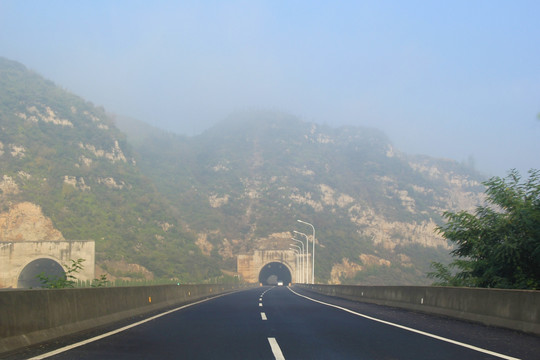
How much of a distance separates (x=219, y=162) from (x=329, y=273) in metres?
76.6

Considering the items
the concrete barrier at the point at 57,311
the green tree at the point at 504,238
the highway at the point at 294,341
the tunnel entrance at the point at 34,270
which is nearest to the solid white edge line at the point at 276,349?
the highway at the point at 294,341

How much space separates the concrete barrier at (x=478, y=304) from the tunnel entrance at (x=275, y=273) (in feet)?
393

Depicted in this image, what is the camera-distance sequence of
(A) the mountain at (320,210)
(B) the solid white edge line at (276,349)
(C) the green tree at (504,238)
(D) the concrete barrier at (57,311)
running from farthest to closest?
(A) the mountain at (320,210) → (C) the green tree at (504,238) → (D) the concrete barrier at (57,311) → (B) the solid white edge line at (276,349)

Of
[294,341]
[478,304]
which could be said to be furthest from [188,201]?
[294,341]

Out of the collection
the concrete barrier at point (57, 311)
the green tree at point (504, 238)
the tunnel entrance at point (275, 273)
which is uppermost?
the green tree at point (504, 238)

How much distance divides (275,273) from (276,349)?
151 meters

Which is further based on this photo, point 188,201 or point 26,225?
point 188,201

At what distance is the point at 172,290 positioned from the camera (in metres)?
24.9

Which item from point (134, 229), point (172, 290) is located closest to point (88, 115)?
point (134, 229)

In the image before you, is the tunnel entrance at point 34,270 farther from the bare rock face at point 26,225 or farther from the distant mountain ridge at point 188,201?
the distant mountain ridge at point 188,201

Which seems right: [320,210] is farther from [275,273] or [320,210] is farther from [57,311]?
[57,311]

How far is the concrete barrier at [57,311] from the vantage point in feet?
28.2

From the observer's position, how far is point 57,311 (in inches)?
413

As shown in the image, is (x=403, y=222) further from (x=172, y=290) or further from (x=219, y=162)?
(x=172, y=290)
